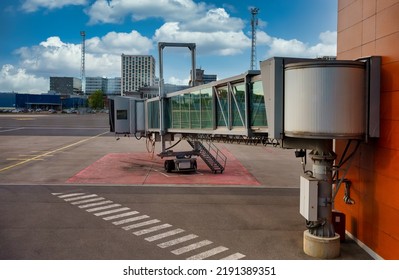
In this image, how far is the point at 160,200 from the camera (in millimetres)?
24062

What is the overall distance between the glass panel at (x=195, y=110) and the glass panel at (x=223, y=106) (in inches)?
105

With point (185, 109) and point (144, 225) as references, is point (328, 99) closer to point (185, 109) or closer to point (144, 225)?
point (144, 225)

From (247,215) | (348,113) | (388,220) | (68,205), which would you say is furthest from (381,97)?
(68,205)

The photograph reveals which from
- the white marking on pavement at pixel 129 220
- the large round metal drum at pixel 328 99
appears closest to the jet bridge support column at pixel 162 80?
the white marking on pavement at pixel 129 220

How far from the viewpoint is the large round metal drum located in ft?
43.3

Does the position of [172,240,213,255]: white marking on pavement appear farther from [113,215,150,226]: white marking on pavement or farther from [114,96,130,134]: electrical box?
[114,96,130,134]: electrical box

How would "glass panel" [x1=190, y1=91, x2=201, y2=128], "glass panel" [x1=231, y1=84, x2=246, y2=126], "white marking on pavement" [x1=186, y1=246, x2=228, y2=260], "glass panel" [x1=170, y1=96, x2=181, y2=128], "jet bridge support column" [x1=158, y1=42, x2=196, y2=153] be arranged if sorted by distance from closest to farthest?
"white marking on pavement" [x1=186, y1=246, x2=228, y2=260], "glass panel" [x1=231, y1=84, x2=246, y2=126], "glass panel" [x1=190, y1=91, x2=201, y2=128], "glass panel" [x1=170, y1=96, x2=181, y2=128], "jet bridge support column" [x1=158, y1=42, x2=196, y2=153]

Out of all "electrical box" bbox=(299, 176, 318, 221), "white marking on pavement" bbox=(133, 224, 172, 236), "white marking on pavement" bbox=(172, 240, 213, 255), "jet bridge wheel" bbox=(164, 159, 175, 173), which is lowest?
"white marking on pavement" bbox=(172, 240, 213, 255)

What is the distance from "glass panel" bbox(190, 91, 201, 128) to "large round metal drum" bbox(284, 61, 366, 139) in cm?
1003

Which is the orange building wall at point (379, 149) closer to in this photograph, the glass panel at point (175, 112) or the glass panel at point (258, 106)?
the glass panel at point (258, 106)

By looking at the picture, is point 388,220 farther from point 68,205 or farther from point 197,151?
point 197,151

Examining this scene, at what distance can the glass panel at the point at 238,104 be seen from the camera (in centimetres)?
1769

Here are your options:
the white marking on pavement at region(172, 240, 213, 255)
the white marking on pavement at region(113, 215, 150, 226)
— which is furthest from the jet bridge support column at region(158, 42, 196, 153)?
the white marking on pavement at region(172, 240, 213, 255)

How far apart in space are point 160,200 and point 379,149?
1416 cm
